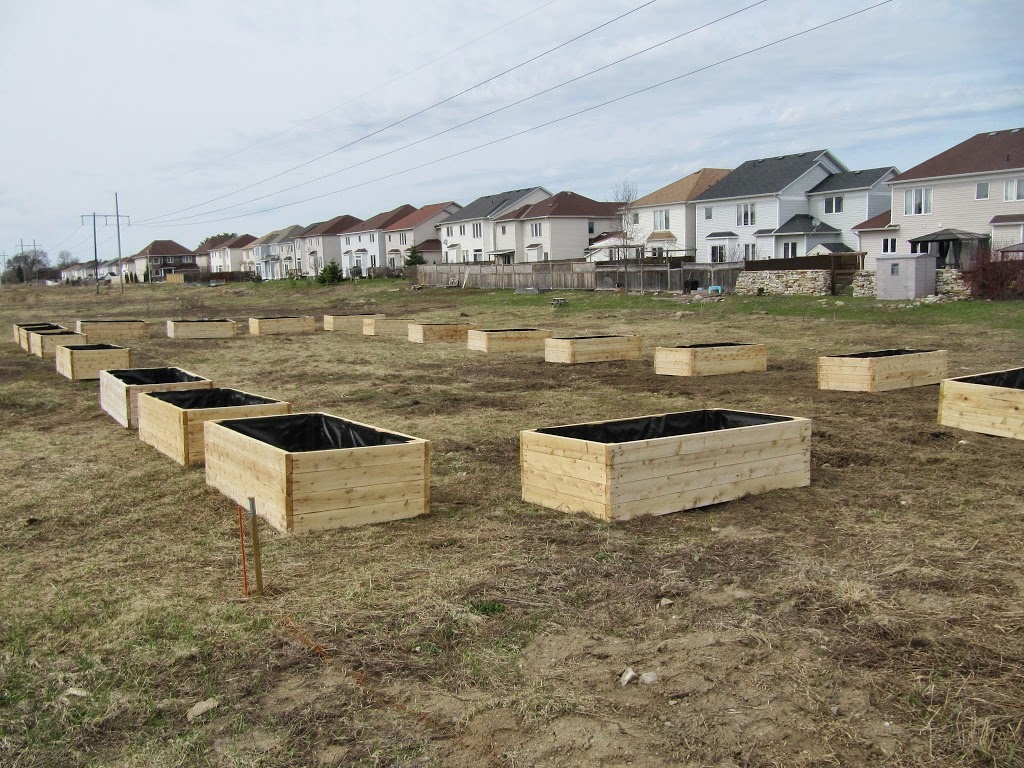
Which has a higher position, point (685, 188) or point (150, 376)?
point (685, 188)

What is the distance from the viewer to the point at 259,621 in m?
6.57

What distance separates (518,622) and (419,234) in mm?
91681

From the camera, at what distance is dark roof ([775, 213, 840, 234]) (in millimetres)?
59188

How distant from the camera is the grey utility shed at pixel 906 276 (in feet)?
117

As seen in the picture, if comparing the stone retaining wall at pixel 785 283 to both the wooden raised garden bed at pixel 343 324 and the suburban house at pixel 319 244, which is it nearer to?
the wooden raised garden bed at pixel 343 324

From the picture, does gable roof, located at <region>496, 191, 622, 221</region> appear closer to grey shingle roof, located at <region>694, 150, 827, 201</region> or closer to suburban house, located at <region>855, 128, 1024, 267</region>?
grey shingle roof, located at <region>694, 150, 827, 201</region>

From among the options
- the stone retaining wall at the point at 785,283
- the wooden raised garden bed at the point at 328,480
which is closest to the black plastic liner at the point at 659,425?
the wooden raised garden bed at the point at 328,480

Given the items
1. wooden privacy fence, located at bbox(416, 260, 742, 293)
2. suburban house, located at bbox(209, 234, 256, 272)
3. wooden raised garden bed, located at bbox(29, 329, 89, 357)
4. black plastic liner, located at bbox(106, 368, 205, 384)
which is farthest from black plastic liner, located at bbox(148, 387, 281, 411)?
suburban house, located at bbox(209, 234, 256, 272)

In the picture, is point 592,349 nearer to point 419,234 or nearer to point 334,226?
point 419,234

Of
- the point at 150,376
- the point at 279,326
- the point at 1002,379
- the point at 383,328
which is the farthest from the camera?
the point at 279,326

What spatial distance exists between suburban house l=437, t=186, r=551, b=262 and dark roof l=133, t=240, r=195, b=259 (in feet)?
279

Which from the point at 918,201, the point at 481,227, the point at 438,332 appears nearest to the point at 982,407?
the point at 438,332

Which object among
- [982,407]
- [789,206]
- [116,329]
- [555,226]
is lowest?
[982,407]

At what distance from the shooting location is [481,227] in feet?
278
